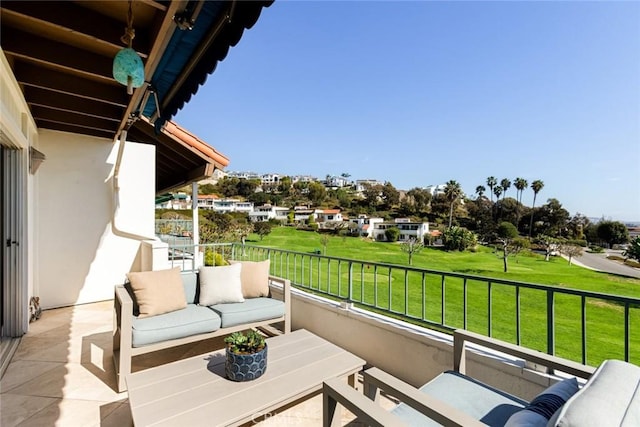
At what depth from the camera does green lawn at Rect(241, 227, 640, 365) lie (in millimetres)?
7740

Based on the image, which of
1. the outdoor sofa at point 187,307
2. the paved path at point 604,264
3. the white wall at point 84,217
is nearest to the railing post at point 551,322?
the outdoor sofa at point 187,307

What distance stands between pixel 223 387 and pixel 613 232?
41.7 metres

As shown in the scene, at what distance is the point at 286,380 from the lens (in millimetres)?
1948

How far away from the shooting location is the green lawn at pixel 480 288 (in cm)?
774

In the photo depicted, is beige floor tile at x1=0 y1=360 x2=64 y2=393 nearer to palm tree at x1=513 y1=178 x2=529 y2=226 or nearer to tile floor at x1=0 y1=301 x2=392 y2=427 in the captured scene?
tile floor at x1=0 y1=301 x2=392 y2=427

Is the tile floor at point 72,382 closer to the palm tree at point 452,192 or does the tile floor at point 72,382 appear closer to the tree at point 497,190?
the palm tree at point 452,192

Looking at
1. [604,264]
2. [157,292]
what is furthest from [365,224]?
[157,292]

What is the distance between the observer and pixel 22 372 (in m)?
2.77

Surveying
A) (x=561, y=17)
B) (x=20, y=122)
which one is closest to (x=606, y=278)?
(x=561, y=17)

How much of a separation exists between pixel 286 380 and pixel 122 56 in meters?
2.38

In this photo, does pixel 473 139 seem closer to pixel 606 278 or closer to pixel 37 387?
pixel 606 278

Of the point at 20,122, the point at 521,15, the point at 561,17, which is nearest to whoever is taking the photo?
the point at 20,122

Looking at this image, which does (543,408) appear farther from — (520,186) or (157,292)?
(520,186)

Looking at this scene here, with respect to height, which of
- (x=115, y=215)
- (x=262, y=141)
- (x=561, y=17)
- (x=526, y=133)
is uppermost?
(x=526, y=133)
